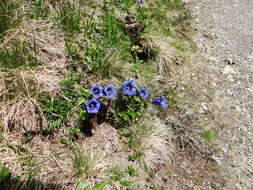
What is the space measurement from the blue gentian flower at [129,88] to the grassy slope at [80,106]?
28cm

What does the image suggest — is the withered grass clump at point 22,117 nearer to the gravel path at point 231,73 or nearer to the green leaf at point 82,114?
the green leaf at point 82,114

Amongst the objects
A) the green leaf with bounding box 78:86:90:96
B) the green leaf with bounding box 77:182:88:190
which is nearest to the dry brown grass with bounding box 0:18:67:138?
the green leaf with bounding box 78:86:90:96

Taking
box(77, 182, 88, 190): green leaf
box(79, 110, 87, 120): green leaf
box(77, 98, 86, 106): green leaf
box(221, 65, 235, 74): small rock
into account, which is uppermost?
box(77, 98, 86, 106): green leaf

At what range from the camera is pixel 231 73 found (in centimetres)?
372

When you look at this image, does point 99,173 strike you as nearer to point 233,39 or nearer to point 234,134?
point 234,134

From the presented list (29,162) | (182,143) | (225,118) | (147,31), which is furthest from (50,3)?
(225,118)

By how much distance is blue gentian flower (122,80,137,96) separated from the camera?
2.64 m

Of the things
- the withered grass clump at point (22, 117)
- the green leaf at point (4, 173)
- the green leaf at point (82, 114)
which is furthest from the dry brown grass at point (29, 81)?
the green leaf at point (4, 173)

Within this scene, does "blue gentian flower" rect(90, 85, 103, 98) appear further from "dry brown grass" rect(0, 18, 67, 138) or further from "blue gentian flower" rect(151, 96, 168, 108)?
"blue gentian flower" rect(151, 96, 168, 108)

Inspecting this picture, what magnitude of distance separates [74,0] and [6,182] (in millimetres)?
2330

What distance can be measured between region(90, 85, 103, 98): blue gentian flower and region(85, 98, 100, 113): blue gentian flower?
0.19ft

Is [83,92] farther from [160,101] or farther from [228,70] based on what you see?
[228,70]

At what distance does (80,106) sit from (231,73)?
2236 millimetres

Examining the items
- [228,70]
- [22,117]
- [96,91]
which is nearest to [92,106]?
[96,91]
